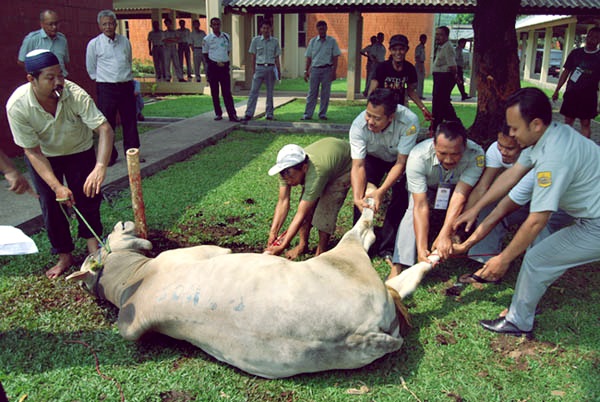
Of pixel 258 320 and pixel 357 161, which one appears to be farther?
pixel 357 161

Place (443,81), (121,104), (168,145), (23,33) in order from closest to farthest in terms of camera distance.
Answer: (121,104) → (23,33) → (168,145) → (443,81)

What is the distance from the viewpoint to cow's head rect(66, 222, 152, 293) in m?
3.55

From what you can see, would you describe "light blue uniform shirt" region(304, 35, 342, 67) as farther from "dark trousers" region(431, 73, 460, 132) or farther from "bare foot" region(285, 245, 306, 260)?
"bare foot" region(285, 245, 306, 260)

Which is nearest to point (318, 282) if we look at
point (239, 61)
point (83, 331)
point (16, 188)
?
point (83, 331)

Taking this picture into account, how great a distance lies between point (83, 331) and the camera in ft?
11.1

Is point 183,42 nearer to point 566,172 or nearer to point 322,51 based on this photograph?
point 322,51

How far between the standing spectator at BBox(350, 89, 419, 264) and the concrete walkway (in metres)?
3.32

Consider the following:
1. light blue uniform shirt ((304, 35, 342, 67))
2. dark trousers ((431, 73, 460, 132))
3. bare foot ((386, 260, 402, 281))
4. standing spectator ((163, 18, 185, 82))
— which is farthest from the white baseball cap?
standing spectator ((163, 18, 185, 82))

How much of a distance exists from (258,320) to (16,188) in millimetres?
1954

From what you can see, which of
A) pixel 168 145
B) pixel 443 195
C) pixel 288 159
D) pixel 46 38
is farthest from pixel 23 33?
pixel 443 195

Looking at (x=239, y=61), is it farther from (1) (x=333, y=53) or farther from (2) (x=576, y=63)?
(2) (x=576, y=63)

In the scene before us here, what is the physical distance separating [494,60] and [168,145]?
5.36 metres

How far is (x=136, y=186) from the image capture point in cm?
432

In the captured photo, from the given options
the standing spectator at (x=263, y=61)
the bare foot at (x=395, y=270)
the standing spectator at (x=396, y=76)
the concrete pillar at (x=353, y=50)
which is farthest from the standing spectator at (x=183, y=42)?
the bare foot at (x=395, y=270)
